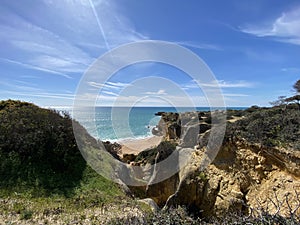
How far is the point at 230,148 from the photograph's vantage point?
973 cm

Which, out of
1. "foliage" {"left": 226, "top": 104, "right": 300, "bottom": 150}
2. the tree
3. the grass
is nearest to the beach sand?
"foliage" {"left": 226, "top": 104, "right": 300, "bottom": 150}

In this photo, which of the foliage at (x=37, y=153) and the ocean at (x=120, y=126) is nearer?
the foliage at (x=37, y=153)

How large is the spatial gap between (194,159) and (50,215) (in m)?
6.80

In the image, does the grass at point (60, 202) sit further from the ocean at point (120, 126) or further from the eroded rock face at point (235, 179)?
the ocean at point (120, 126)

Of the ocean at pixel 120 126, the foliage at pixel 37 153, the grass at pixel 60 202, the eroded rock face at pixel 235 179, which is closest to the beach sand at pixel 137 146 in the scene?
the ocean at pixel 120 126

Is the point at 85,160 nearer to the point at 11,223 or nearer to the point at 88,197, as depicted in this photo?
the point at 88,197

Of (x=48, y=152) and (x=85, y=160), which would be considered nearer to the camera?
(x=48, y=152)

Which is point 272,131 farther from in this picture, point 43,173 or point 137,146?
point 137,146

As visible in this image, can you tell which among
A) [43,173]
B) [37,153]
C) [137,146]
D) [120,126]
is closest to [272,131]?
[43,173]

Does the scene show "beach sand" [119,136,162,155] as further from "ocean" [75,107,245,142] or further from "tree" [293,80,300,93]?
"tree" [293,80,300,93]

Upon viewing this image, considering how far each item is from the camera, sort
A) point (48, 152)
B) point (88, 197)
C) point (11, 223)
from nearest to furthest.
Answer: point (11, 223)
point (88, 197)
point (48, 152)

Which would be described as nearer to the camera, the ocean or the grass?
the grass

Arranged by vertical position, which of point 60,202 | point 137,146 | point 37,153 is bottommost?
point 137,146

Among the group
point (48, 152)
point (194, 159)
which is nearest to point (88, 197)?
point (48, 152)
